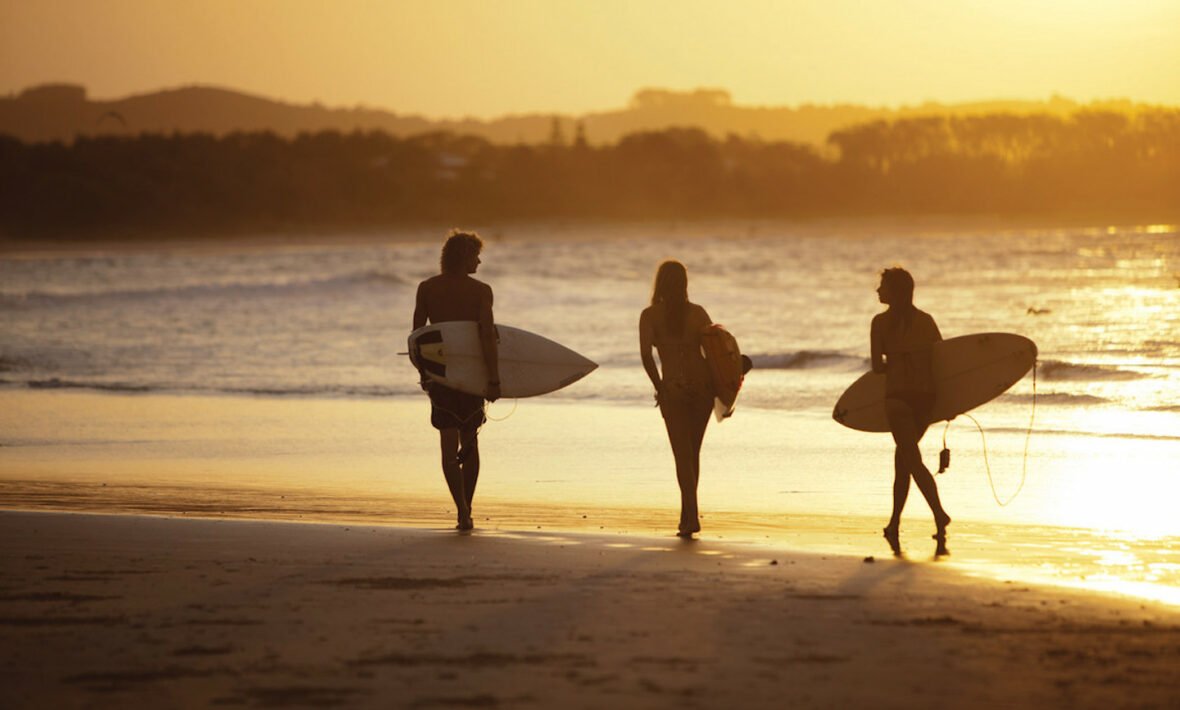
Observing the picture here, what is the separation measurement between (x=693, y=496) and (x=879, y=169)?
12545cm

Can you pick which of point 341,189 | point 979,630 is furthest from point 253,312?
point 341,189

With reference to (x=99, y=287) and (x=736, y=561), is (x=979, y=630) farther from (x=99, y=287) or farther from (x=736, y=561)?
(x=99, y=287)

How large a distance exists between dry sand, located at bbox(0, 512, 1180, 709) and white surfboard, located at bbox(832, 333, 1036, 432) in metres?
1.44

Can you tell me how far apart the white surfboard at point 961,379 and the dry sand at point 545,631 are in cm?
144

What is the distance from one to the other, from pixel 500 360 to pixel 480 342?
755 mm

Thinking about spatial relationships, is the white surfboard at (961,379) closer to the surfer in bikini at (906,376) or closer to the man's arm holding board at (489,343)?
the surfer in bikini at (906,376)

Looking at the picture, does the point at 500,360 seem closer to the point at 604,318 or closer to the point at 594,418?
the point at 594,418

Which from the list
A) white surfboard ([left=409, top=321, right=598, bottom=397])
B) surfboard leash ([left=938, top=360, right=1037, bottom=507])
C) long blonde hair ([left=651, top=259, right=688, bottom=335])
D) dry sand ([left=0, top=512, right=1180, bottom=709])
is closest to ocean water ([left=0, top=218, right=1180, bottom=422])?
surfboard leash ([left=938, top=360, right=1037, bottom=507])

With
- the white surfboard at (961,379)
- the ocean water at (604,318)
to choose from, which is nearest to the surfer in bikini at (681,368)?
the white surfboard at (961,379)

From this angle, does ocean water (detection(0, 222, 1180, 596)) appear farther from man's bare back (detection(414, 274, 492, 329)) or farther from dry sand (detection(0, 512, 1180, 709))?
dry sand (detection(0, 512, 1180, 709))

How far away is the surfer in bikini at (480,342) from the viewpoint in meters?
6.96

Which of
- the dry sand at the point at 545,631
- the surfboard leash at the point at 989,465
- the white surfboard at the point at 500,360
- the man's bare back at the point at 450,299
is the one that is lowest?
the dry sand at the point at 545,631

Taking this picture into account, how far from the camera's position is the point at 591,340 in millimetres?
22172

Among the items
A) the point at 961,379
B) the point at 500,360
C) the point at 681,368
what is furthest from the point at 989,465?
the point at 500,360
